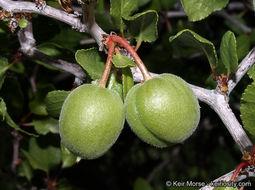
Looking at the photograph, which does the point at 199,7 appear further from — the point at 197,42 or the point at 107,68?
the point at 107,68

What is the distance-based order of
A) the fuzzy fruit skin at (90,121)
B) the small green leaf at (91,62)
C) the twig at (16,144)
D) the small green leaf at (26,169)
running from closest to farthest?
the fuzzy fruit skin at (90,121)
the small green leaf at (91,62)
the twig at (16,144)
the small green leaf at (26,169)

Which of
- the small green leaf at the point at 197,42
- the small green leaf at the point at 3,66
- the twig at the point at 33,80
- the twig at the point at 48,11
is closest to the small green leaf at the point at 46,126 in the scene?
the twig at the point at 33,80

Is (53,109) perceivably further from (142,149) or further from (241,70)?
(142,149)

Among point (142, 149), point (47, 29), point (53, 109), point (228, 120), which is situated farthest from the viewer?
point (142, 149)

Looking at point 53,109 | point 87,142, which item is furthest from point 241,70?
point 53,109

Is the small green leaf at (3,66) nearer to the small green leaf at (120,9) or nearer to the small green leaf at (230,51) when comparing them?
the small green leaf at (120,9)

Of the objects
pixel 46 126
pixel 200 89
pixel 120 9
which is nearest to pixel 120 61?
pixel 120 9
